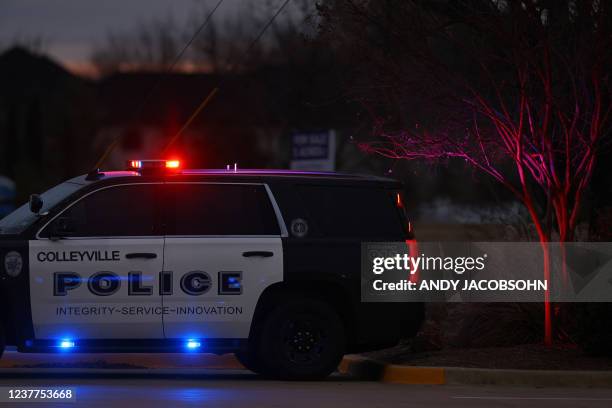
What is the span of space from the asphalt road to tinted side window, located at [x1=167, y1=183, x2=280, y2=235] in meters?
1.47

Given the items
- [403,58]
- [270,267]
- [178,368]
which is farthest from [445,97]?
[178,368]

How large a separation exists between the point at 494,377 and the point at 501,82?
383 cm

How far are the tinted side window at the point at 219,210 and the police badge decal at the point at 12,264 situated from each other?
1.44m

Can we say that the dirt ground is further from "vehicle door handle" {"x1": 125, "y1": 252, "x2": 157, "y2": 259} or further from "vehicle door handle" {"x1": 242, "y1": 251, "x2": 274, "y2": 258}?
"vehicle door handle" {"x1": 125, "y1": 252, "x2": 157, "y2": 259}

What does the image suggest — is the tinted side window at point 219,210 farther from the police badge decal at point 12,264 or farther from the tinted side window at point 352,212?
the police badge decal at point 12,264

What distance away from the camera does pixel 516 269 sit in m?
15.4

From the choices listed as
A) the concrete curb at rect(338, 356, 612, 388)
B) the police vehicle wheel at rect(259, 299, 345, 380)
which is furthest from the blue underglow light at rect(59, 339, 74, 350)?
the concrete curb at rect(338, 356, 612, 388)

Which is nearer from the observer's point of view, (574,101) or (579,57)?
(579,57)

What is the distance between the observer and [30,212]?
1309cm

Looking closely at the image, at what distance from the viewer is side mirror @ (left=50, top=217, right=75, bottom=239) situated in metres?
12.8

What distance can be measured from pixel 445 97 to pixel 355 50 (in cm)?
159

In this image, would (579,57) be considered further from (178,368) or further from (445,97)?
(178,368)
